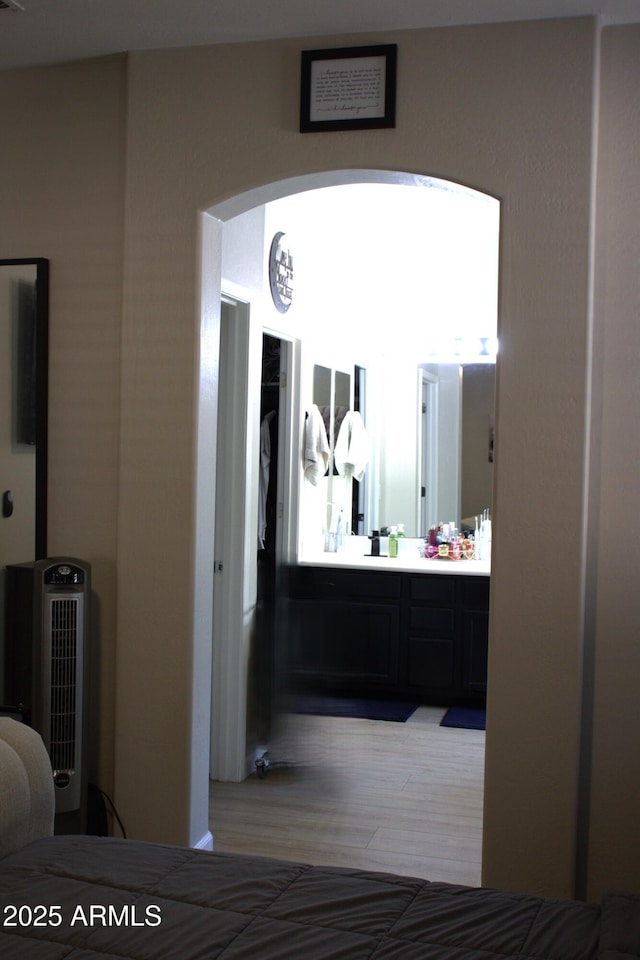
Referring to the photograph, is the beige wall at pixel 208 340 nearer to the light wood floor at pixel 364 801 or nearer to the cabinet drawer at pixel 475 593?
the light wood floor at pixel 364 801

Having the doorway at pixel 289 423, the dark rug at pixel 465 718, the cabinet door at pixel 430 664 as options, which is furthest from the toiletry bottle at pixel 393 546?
the dark rug at pixel 465 718

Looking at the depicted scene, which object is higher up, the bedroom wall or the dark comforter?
the bedroom wall

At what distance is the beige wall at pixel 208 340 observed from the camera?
2.88 metres

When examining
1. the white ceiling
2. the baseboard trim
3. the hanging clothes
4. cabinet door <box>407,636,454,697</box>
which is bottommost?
the baseboard trim

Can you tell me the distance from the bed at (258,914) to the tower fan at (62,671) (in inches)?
44.7

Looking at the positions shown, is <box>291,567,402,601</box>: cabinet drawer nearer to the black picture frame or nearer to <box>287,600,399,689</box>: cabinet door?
<box>287,600,399,689</box>: cabinet door

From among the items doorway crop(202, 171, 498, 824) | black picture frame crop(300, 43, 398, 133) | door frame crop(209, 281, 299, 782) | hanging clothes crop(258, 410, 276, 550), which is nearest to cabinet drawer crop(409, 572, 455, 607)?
doorway crop(202, 171, 498, 824)

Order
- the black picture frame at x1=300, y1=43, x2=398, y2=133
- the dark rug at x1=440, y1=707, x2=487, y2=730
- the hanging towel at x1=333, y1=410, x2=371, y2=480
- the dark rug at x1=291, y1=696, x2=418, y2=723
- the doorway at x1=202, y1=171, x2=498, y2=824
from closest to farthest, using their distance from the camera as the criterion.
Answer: the black picture frame at x1=300, y1=43, x2=398, y2=133 < the doorway at x1=202, y1=171, x2=498, y2=824 < the dark rug at x1=291, y1=696, x2=418, y2=723 < the dark rug at x1=440, y1=707, x2=487, y2=730 < the hanging towel at x1=333, y1=410, x2=371, y2=480

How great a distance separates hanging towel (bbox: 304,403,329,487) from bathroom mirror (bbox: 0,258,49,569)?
221cm

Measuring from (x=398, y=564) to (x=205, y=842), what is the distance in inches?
111

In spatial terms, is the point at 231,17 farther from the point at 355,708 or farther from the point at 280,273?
the point at 355,708

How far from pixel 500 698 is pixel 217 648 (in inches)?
71.8

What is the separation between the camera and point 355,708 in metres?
5.62

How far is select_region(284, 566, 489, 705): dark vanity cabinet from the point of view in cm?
571
